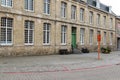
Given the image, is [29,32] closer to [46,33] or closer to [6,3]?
→ [46,33]

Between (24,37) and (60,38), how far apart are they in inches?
266

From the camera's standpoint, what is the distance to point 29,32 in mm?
24812

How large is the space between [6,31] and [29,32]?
129 inches

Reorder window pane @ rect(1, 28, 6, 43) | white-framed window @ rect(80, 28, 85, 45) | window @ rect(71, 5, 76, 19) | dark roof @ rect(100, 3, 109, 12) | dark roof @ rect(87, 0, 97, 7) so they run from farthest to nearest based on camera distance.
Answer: dark roof @ rect(100, 3, 109, 12) < dark roof @ rect(87, 0, 97, 7) < white-framed window @ rect(80, 28, 85, 45) < window @ rect(71, 5, 76, 19) < window pane @ rect(1, 28, 6, 43)

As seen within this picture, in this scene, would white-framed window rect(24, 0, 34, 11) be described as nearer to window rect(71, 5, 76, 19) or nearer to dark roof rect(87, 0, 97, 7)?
window rect(71, 5, 76, 19)

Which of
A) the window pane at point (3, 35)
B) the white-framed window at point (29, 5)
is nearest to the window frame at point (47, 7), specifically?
the white-framed window at point (29, 5)

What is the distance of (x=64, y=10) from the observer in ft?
102

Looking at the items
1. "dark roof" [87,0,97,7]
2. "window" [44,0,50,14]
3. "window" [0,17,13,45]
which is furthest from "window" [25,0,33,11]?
"dark roof" [87,0,97,7]

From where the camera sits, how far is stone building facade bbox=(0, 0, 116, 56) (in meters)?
22.5

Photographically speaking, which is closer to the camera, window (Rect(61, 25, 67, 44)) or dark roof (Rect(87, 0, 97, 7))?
window (Rect(61, 25, 67, 44))

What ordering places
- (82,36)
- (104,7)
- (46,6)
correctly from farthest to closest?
(104,7), (82,36), (46,6)

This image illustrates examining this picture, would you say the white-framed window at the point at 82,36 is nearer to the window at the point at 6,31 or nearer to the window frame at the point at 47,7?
the window frame at the point at 47,7

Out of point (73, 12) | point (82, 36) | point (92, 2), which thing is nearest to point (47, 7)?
point (73, 12)

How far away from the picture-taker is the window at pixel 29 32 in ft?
80.2
